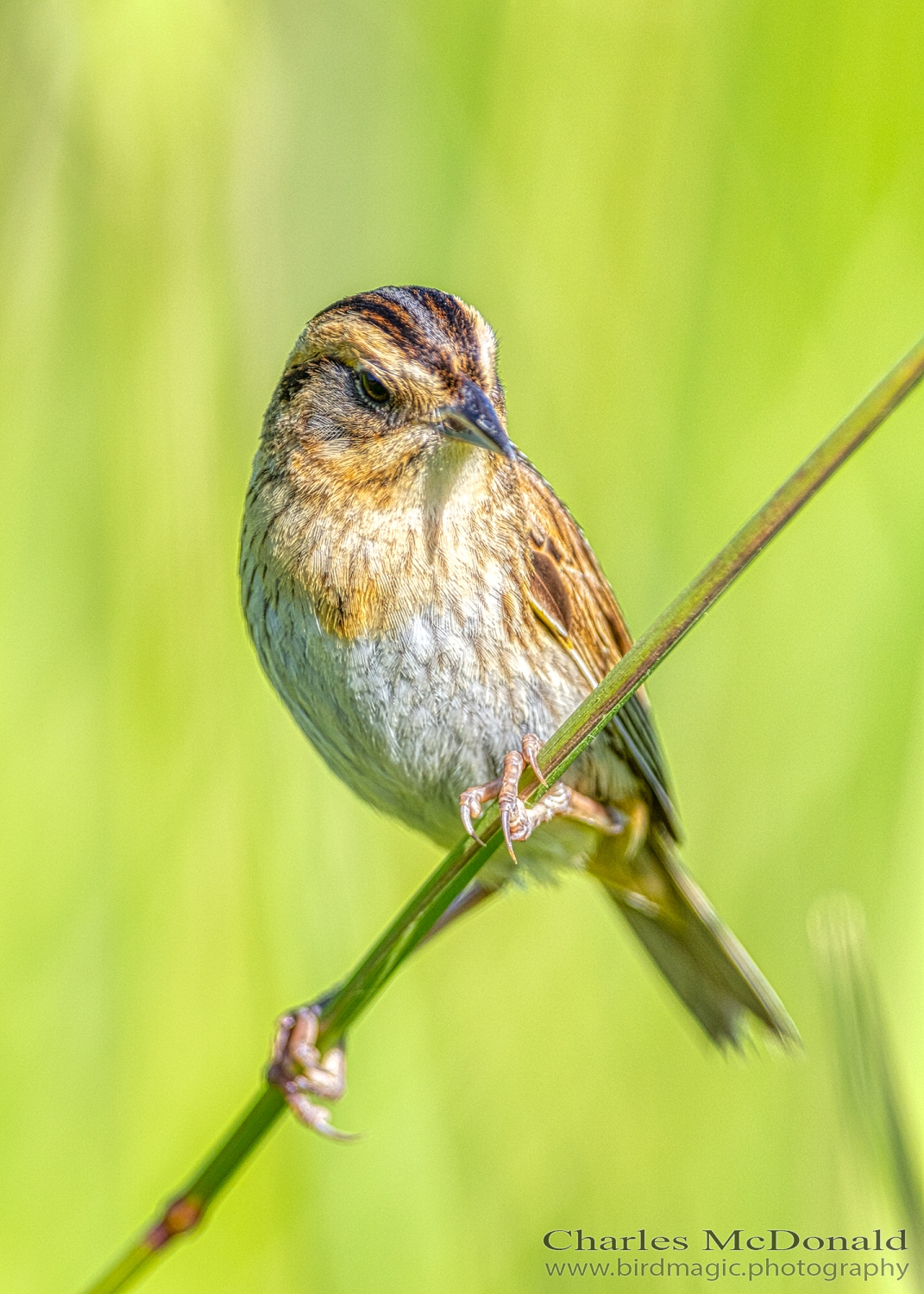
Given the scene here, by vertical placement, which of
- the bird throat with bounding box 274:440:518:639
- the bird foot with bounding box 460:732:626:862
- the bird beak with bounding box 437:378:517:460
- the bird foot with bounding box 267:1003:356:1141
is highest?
the bird beak with bounding box 437:378:517:460

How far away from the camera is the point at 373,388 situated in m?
2.42

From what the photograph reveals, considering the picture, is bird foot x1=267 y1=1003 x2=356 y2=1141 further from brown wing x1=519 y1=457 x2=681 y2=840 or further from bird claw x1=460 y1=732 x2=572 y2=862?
brown wing x1=519 y1=457 x2=681 y2=840

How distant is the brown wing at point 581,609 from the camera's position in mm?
2578

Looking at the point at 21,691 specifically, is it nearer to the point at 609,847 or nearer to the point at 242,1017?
the point at 242,1017

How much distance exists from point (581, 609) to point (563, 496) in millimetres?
627

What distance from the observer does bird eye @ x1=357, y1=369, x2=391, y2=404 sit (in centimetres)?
238

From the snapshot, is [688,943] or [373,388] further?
[688,943]

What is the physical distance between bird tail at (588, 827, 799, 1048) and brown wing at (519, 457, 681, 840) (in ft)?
0.41

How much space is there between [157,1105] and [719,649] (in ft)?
5.34

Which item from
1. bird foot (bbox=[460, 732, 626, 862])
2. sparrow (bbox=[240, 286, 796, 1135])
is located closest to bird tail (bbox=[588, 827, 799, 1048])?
sparrow (bbox=[240, 286, 796, 1135])

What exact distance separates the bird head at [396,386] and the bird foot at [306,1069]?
1.16m
